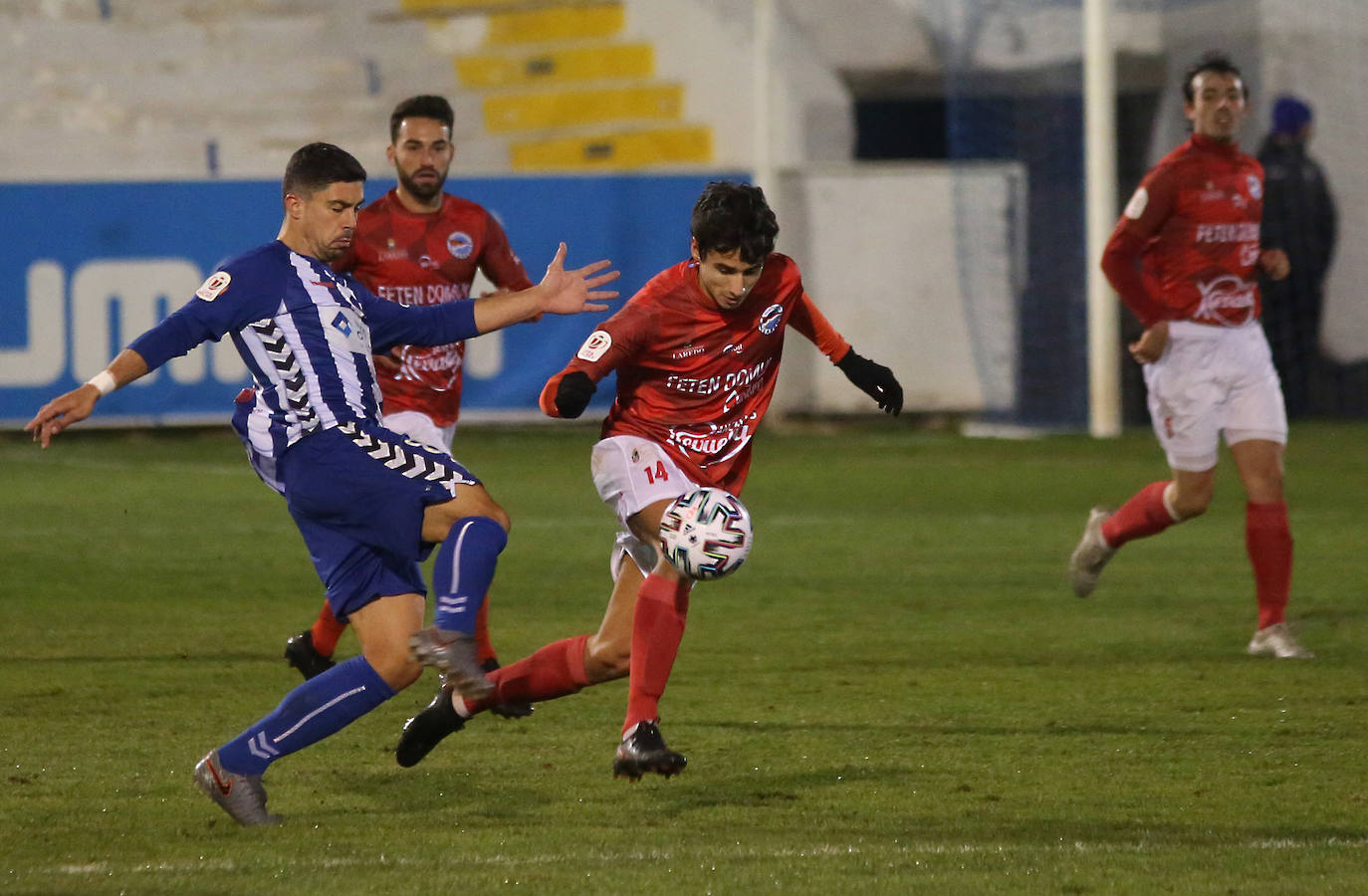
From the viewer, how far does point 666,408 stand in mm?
5184

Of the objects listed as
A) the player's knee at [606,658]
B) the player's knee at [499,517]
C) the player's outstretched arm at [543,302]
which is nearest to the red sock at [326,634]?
the player's knee at [606,658]

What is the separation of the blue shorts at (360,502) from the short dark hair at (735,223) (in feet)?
2.75

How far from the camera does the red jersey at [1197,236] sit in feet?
23.3

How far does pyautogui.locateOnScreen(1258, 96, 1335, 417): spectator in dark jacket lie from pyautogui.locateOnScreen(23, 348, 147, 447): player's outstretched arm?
1189 centimetres

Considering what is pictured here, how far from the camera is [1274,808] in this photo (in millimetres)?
4637

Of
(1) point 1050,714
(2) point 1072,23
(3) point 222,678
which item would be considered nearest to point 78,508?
(3) point 222,678

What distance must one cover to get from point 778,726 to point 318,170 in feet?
6.75

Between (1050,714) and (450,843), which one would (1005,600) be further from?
(450,843)

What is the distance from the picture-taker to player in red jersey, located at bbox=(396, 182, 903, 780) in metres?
4.93

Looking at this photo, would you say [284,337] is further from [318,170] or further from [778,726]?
[778,726]

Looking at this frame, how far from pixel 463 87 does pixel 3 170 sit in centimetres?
411

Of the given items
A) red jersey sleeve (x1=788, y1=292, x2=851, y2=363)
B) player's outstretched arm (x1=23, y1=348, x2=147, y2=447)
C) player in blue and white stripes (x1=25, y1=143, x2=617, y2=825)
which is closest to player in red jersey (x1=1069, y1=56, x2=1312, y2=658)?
red jersey sleeve (x1=788, y1=292, x2=851, y2=363)

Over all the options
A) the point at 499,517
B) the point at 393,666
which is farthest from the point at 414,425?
the point at 393,666

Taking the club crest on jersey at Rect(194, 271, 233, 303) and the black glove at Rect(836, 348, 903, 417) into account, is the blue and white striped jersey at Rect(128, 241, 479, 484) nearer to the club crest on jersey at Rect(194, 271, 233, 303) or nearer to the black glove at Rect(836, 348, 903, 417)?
the club crest on jersey at Rect(194, 271, 233, 303)
